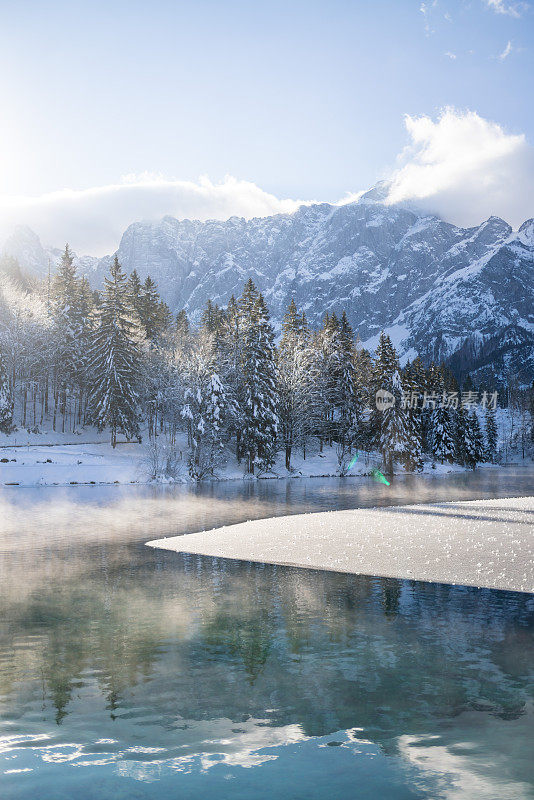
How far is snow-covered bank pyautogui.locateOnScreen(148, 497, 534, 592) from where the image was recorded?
14.7 m

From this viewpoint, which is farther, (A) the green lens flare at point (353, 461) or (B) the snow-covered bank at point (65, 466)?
(A) the green lens flare at point (353, 461)

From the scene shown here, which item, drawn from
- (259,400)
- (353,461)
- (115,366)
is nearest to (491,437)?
(353,461)

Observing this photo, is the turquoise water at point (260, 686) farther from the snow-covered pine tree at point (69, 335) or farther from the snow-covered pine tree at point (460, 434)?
the snow-covered pine tree at point (460, 434)

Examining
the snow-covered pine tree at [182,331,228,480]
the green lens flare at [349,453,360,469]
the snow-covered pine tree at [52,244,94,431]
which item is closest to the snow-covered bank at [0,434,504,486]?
the green lens flare at [349,453,360,469]

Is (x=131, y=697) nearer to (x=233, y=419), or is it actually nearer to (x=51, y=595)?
(x=51, y=595)

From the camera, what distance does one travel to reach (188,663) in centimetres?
873

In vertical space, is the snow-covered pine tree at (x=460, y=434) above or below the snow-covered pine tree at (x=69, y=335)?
below

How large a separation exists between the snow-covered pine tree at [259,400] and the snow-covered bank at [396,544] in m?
35.3

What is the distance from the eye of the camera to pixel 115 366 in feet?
208

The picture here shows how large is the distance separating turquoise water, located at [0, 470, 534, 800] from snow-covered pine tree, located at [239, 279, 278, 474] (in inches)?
1836

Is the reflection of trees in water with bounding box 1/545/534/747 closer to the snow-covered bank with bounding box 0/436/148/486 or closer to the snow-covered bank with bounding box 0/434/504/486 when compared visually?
the snow-covered bank with bounding box 0/436/148/486

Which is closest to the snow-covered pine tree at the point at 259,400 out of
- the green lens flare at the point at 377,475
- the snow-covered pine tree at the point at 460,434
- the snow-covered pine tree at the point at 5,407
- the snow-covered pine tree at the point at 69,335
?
the green lens flare at the point at 377,475

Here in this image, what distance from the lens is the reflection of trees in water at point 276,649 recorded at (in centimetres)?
726

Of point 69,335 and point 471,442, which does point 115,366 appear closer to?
point 69,335
